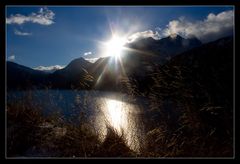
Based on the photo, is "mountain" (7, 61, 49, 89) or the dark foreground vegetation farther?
"mountain" (7, 61, 49, 89)

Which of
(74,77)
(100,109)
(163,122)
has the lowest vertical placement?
(163,122)

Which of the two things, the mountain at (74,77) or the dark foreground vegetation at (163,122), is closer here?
the dark foreground vegetation at (163,122)

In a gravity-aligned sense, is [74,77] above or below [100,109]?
above

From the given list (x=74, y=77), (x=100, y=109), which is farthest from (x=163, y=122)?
(x=74, y=77)

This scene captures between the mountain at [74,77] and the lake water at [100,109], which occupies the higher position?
the mountain at [74,77]

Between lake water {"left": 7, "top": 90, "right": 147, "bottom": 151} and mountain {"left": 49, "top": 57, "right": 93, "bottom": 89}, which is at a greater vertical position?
mountain {"left": 49, "top": 57, "right": 93, "bottom": 89}

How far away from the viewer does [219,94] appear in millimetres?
3426

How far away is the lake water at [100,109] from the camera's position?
10.8 ft

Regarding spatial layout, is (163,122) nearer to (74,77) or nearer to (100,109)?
(100,109)

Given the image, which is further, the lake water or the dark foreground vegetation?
the lake water

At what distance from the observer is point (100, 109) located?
350 centimetres

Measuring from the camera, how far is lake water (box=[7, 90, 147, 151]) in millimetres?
3301
